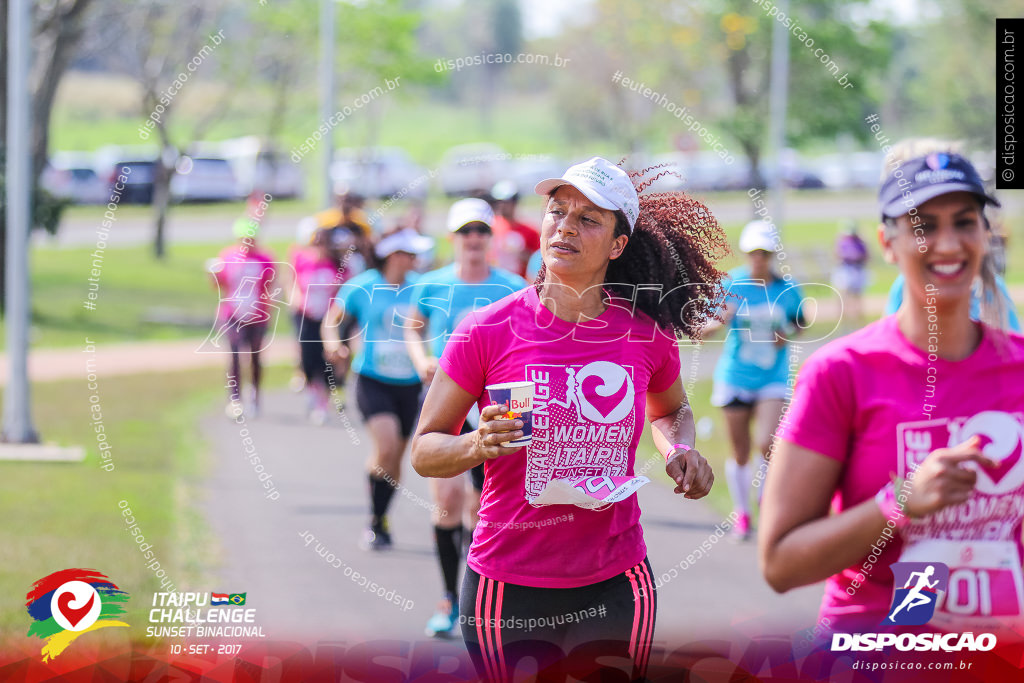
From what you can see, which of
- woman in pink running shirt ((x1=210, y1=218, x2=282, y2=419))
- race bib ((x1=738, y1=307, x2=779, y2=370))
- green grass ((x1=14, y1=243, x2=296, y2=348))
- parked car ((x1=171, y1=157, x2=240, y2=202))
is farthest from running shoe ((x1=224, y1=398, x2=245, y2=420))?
parked car ((x1=171, y1=157, x2=240, y2=202))

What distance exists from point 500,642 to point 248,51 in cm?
2172

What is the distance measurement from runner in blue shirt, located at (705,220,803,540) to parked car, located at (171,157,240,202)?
29.6 metres

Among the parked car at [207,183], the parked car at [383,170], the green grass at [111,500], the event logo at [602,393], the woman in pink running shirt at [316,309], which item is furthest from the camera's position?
the parked car at [207,183]

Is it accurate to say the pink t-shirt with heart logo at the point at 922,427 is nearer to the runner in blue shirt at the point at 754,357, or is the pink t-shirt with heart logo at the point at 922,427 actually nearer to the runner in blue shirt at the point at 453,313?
the runner in blue shirt at the point at 453,313

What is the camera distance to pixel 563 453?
134 inches

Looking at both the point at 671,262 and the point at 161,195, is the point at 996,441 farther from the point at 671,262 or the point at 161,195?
the point at 161,195

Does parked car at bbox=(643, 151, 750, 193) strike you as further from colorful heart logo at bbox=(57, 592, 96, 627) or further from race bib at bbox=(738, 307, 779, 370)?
colorful heart logo at bbox=(57, 592, 96, 627)

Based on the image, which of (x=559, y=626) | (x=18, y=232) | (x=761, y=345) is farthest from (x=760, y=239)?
(x=18, y=232)

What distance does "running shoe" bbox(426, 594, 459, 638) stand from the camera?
580 cm

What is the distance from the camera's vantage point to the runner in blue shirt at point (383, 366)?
7199 millimetres

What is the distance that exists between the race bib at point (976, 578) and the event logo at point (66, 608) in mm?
3471

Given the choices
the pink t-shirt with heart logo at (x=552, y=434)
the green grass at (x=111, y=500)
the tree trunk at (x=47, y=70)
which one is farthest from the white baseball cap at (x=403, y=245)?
the tree trunk at (x=47, y=70)

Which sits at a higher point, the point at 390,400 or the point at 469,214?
the point at 469,214

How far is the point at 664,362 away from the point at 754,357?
4284 millimetres
